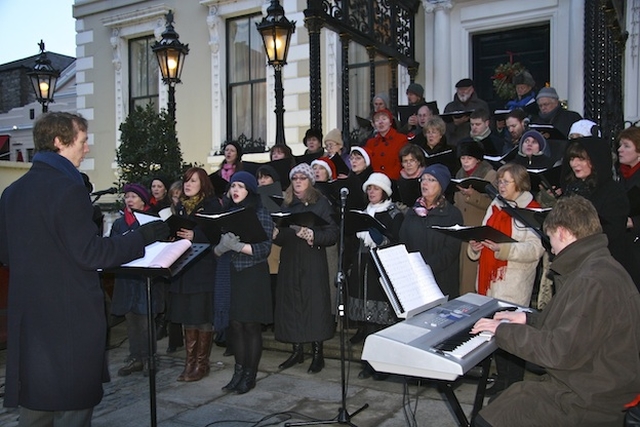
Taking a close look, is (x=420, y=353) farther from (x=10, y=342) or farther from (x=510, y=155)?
(x=510, y=155)

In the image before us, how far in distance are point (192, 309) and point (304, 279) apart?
3.63ft

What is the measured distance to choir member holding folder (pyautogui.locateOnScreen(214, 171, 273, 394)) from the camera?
216 inches

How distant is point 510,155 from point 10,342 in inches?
195

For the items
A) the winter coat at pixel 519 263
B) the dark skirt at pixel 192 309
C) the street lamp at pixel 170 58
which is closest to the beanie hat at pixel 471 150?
the winter coat at pixel 519 263

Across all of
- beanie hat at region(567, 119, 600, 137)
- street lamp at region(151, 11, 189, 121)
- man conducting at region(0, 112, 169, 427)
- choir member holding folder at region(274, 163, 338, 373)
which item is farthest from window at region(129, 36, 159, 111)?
man conducting at region(0, 112, 169, 427)

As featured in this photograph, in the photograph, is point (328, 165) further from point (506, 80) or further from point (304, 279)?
point (506, 80)

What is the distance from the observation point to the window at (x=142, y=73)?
16.0 meters

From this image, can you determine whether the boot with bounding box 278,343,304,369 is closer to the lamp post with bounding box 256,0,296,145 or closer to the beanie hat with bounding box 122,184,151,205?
the beanie hat with bounding box 122,184,151,205

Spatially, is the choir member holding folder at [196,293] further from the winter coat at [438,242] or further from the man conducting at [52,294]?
the man conducting at [52,294]

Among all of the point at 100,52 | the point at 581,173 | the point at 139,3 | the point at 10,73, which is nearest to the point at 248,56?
the point at 139,3

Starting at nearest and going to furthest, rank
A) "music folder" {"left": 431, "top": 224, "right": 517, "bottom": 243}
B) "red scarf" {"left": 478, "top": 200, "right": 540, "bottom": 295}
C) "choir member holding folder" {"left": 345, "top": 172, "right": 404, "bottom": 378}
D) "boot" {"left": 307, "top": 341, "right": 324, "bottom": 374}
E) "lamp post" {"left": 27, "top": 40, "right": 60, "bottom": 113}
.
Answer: "music folder" {"left": 431, "top": 224, "right": 517, "bottom": 243}, "red scarf" {"left": 478, "top": 200, "right": 540, "bottom": 295}, "choir member holding folder" {"left": 345, "top": 172, "right": 404, "bottom": 378}, "boot" {"left": 307, "top": 341, "right": 324, "bottom": 374}, "lamp post" {"left": 27, "top": 40, "right": 60, "bottom": 113}

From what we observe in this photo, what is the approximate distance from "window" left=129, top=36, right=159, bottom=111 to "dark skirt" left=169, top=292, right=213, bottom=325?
1096cm

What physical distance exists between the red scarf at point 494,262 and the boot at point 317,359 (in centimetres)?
177

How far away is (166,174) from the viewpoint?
926 cm
